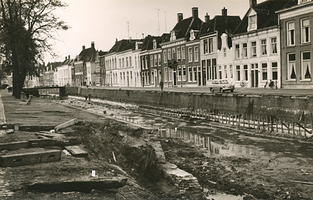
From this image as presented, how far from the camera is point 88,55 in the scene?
334 feet

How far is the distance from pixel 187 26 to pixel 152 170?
43421mm

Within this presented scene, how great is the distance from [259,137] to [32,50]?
23.8 metres

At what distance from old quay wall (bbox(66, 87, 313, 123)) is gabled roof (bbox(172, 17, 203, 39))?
47.6 feet

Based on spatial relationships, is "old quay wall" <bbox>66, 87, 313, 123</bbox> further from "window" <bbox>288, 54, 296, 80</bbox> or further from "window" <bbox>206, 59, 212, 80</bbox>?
"window" <bbox>206, 59, 212, 80</bbox>

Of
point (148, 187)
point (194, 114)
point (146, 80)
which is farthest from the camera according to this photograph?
point (146, 80)

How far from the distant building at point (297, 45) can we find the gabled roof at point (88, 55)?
7015 cm

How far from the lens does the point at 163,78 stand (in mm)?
55750

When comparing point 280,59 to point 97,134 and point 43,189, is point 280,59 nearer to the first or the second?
point 97,134

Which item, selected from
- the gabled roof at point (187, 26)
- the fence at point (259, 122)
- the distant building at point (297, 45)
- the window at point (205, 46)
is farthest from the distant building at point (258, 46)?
the gabled roof at point (187, 26)

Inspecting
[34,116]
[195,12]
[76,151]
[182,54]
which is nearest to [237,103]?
[34,116]

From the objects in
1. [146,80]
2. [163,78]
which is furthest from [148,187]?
[146,80]

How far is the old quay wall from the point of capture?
18.1m

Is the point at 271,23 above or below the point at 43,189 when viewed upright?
above

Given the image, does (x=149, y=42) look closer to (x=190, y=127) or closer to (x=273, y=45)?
(x=273, y=45)
